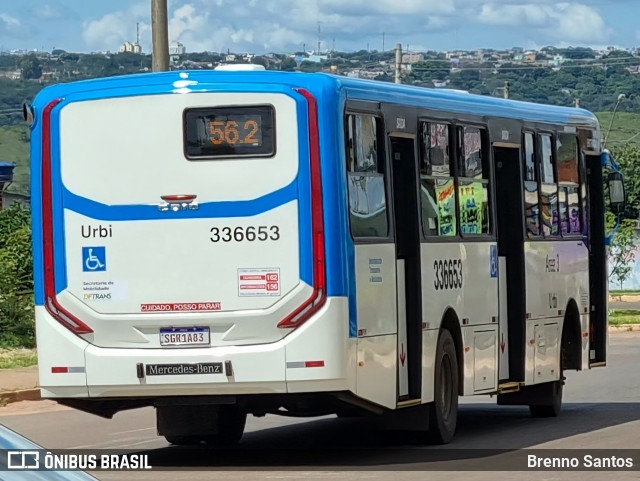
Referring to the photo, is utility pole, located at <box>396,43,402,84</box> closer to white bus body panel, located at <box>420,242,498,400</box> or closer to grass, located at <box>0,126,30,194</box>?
white bus body panel, located at <box>420,242,498,400</box>

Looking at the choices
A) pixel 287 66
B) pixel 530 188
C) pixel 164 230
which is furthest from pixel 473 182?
pixel 287 66

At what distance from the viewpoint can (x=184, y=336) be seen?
12.6m

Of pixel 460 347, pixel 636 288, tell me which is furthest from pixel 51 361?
pixel 636 288

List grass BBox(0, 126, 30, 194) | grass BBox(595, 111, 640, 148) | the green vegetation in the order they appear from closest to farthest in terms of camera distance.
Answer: the green vegetation → grass BBox(0, 126, 30, 194) → grass BBox(595, 111, 640, 148)

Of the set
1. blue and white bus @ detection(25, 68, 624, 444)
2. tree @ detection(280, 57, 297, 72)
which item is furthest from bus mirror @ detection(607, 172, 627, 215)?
blue and white bus @ detection(25, 68, 624, 444)

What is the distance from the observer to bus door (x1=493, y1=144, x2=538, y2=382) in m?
16.6

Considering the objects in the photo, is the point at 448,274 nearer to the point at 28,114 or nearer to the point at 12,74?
the point at 28,114

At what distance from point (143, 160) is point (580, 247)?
24.6 ft

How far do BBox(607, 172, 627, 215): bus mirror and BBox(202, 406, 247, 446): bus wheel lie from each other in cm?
636

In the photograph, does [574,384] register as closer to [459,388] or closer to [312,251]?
[459,388]

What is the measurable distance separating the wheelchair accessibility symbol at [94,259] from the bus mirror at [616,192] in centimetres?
838

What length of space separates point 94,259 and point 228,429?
286cm

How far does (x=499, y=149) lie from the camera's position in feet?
54.6

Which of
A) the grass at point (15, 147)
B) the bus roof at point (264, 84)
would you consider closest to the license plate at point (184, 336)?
the bus roof at point (264, 84)
